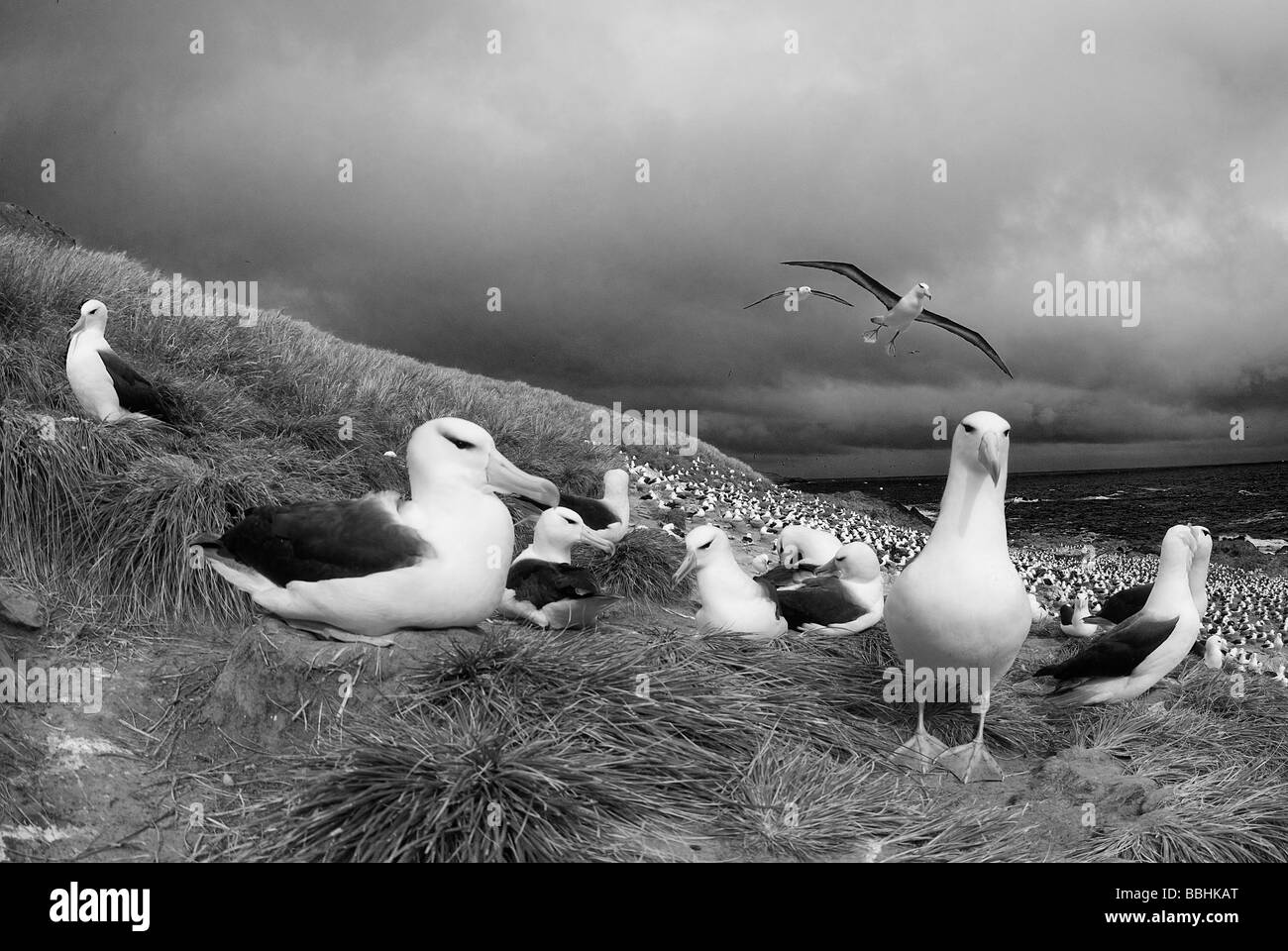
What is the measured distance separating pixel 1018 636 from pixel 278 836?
4064mm

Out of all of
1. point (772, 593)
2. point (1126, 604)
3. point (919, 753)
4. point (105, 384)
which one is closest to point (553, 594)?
point (772, 593)

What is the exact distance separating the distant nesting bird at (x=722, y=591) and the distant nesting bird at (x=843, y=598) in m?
0.38

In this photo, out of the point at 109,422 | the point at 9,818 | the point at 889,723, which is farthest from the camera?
the point at 109,422

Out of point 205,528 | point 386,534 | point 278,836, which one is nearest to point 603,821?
point 278,836

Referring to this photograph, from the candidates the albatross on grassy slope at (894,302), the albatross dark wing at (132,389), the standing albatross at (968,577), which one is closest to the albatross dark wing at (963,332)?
the albatross on grassy slope at (894,302)

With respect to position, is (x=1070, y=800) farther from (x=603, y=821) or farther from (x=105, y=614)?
(x=105, y=614)

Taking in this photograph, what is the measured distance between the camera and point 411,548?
491 centimetres

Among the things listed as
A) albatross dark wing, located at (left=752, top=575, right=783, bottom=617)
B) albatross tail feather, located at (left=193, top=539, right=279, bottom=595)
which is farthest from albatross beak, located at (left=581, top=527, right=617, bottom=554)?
albatross tail feather, located at (left=193, top=539, right=279, bottom=595)

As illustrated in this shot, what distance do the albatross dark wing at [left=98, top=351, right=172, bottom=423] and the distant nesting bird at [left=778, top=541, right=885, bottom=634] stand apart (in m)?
5.71

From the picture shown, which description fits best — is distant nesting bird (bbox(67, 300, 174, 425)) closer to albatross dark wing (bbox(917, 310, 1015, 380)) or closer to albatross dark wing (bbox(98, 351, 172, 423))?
albatross dark wing (bbox(98, 351, 172, 423))

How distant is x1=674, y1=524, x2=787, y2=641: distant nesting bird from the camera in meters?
7.27

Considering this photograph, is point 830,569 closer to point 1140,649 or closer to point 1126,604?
point 1140,649

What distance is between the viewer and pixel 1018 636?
18.0ft

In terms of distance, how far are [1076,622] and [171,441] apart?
29.1 feet
